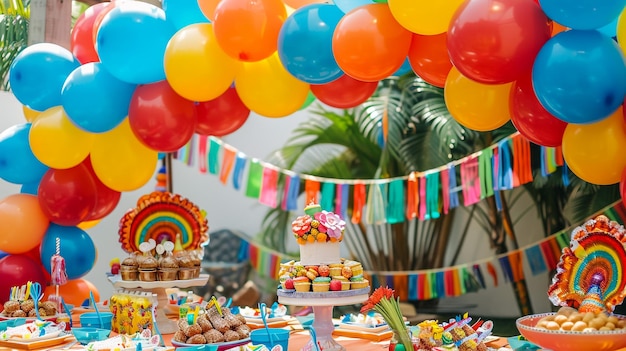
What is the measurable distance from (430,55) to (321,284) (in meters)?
1.01

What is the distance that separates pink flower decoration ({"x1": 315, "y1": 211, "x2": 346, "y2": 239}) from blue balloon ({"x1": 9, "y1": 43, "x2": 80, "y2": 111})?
1.76m

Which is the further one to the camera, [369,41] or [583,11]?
[369,41]

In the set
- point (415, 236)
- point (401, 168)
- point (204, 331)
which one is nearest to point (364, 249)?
point (415, 236)

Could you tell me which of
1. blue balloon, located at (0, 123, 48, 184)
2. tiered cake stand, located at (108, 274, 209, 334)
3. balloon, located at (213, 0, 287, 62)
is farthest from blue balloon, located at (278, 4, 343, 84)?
blue balloon, located at (0, 123, 48, 184)

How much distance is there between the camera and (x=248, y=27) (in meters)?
3.19

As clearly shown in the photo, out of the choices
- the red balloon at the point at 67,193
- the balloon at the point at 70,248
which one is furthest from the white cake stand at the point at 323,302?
the balloon at the point at 70,248

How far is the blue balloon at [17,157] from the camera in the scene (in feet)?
13.8

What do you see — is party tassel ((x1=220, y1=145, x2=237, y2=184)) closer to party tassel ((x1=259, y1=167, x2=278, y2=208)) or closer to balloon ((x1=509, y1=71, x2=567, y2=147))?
party tassel ((x1=259, y1=167, x2=278, y2=208))

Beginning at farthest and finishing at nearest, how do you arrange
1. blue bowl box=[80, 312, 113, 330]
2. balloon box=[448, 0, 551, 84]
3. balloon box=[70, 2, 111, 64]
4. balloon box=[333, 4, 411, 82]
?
1. balloon box=[70, 2, 111, 64]
2. blue bowl box=[80, 312, 113, 330]
3. balloon box=[333, 4, 411, 82]
4. balloon box=[448, 0, 551, 84]

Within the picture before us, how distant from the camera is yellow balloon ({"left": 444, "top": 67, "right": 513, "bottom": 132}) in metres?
3.04

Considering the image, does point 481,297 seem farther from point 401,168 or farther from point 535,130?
point 535,130

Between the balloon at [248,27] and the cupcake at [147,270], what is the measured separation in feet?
3.70

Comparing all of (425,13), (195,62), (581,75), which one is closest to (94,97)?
(195,62)

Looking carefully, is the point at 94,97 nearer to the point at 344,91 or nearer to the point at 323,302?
the point at 344,91
